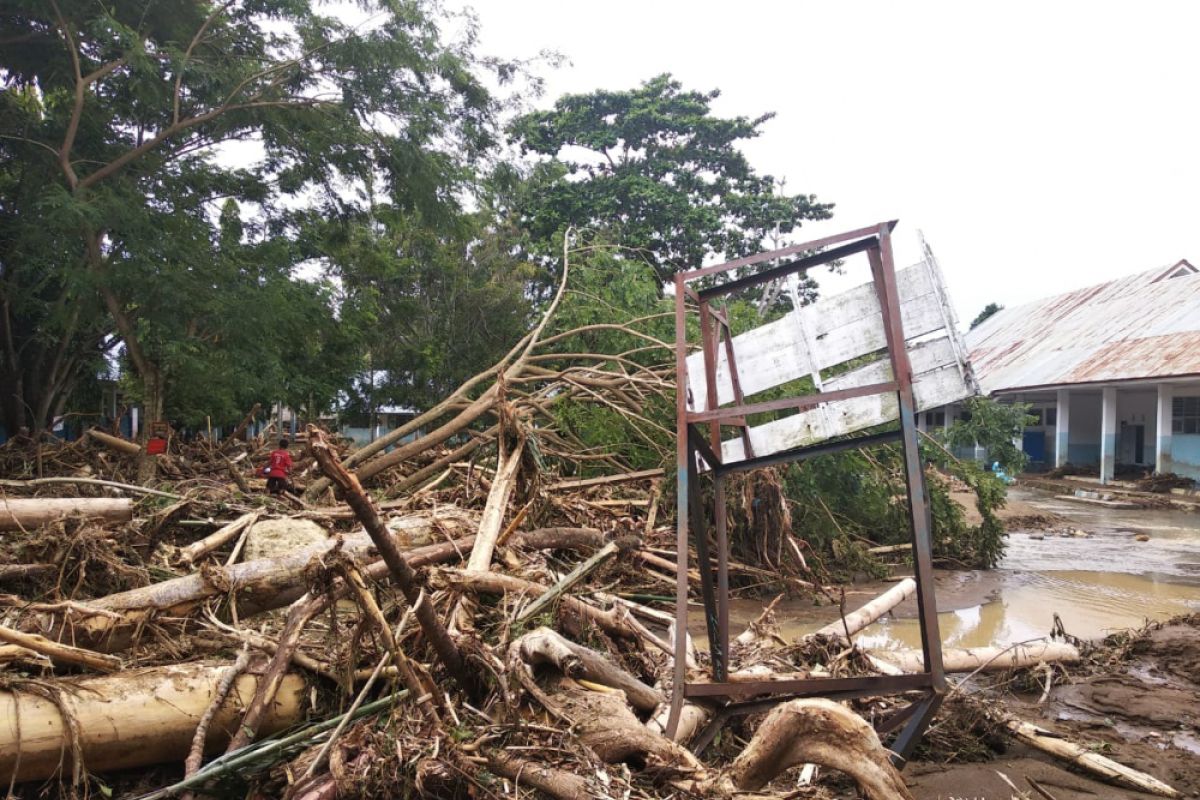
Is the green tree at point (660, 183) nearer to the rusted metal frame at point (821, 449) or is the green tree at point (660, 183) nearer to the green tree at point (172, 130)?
the green tree at point (172, 130)

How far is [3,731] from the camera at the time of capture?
3.12 meters

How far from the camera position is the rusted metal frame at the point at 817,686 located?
3275 millimetres

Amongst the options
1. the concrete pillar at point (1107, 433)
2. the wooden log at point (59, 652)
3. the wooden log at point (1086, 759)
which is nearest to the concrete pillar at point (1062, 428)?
the concrete pillar at point (1107, 433)

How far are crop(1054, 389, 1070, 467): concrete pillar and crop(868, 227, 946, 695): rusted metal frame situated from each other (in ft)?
64.2

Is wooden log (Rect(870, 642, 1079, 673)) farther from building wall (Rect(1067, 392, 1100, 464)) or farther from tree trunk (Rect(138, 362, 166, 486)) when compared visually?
building wall (Rect(1067, 392, 1100, 464))

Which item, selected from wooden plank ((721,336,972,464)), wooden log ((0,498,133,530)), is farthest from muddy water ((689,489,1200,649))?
wooden log ((0,498,133,530))

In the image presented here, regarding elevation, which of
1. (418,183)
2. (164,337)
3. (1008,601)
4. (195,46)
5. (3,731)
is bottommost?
(1008,601)

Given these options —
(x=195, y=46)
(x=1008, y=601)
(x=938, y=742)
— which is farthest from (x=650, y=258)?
(x=938, y=742)

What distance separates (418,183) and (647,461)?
4.93m

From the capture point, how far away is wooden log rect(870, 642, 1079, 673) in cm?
490

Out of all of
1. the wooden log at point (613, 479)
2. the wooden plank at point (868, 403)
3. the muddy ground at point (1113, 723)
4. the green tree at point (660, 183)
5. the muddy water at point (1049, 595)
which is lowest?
the muddy water at point (1049, 595)

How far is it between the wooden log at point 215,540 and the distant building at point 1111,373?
573 inches

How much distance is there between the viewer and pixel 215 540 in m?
5.68

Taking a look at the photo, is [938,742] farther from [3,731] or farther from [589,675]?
[3,731]
